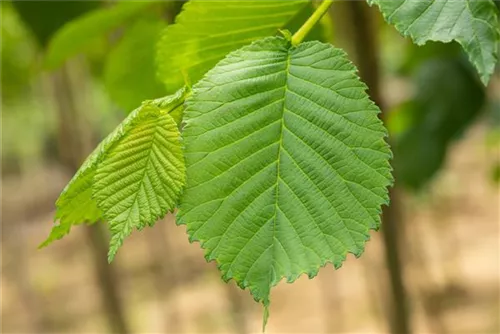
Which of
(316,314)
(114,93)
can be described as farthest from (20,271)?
(114,93)

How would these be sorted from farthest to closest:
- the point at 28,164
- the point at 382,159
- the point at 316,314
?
the point at 28,164 < the point at 316,314 < the point at 382,159

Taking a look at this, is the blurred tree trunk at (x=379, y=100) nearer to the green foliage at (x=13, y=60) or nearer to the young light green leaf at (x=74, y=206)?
the young light green leaf at (x=74, y=206)

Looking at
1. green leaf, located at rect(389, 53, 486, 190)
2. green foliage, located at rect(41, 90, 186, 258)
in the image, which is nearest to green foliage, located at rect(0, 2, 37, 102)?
green leaf, located at rect(389, 53, 486, 190)

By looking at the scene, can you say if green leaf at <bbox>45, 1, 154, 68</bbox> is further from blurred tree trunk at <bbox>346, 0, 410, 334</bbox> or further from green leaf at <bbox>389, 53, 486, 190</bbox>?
green leaf at <bbox>389, 53, 486, 190</bbox>

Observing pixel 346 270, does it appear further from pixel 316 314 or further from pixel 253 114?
pixel 253 114

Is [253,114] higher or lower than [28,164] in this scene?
lower

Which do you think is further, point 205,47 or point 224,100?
point 205,47

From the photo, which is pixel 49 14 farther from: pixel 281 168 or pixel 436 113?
pixel 436 113
